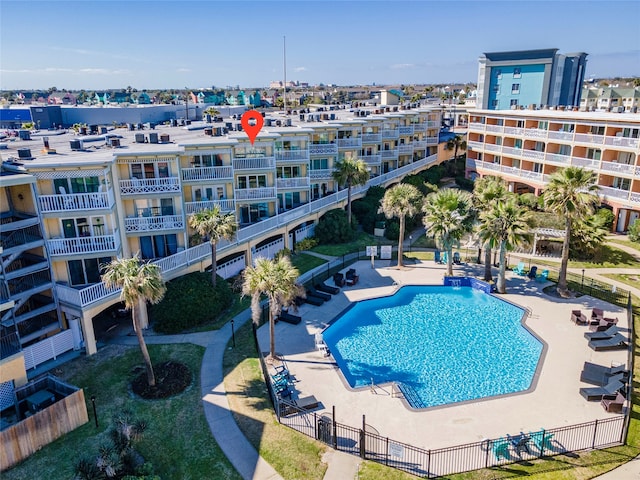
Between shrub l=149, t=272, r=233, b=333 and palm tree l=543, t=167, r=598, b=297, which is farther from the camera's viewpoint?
palm tree l=543, t=167, r=598, b=297

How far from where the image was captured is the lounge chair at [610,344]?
25984 mm

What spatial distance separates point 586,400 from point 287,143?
3111 cm

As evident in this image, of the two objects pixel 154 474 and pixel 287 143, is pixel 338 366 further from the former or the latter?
pixel 287 143

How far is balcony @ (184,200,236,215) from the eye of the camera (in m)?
34.1

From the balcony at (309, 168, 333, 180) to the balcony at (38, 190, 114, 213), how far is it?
23.2m

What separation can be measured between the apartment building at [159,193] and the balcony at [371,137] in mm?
1186

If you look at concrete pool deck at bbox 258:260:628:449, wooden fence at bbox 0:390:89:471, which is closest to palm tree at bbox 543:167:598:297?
concrete pool deck at bbox 258:260:628:449

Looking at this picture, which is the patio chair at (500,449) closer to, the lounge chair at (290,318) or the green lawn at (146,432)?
the green lawn at (146,432)

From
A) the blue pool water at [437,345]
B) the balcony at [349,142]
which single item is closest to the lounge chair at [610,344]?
the blue pool water at [437,345]

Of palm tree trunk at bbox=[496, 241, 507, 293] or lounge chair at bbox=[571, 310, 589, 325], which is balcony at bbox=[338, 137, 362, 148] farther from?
lounge chair at bbox=[571, 310, 589, 325]

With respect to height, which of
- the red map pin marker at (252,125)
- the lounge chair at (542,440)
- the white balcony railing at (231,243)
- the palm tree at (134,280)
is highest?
the red map pin marker at (252,125)

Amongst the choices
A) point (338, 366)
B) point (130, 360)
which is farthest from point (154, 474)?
point (338, 366)

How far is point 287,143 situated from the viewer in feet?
141

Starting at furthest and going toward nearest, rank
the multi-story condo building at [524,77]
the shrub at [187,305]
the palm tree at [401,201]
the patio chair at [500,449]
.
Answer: the multi-story condo building at [524,77], the palm tree at [401,201], the shrub at [187,305], the patio chair at [500,449]
